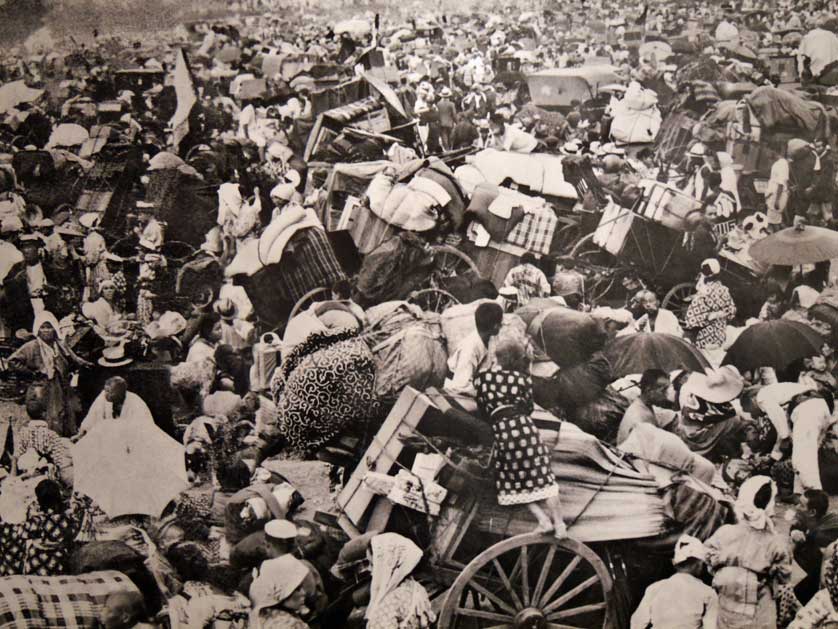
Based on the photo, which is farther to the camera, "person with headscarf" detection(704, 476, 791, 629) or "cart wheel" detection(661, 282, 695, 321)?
"cart wheel" detection(661, 282, 695, 321)

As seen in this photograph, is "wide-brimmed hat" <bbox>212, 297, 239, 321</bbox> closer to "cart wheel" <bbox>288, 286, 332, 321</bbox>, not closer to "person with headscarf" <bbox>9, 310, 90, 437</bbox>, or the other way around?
"cart wheel" <bbox>288, 286, 332, 321</bbox>

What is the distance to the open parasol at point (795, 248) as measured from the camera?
16.7 feet

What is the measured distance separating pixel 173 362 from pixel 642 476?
313cm

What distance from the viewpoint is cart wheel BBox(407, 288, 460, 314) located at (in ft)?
15.6

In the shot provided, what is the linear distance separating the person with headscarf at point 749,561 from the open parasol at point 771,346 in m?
0.79

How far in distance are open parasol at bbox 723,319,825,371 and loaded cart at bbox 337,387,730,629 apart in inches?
45.8

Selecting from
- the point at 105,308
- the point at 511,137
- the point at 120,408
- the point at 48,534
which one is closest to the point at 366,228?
the point at 511,137

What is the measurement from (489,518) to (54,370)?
297 cm

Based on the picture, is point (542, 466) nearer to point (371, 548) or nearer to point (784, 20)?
point (371, 548)

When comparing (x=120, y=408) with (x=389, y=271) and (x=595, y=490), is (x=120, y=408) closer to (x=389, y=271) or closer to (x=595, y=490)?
(x=389, y=271)

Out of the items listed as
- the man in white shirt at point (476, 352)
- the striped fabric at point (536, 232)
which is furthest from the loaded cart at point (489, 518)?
the striped fabric at point (536, 232)

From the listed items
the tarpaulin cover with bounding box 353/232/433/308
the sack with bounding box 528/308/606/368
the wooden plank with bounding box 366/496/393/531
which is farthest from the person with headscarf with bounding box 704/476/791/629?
the tarpaulin cover with bounding box 353/232/433/308

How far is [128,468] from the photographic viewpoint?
469 cm

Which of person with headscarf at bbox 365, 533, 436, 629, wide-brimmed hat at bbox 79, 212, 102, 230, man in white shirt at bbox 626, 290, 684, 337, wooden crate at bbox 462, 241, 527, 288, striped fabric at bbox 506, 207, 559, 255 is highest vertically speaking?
wide-brimmed hat at bbox 79, 212, 102, 230
